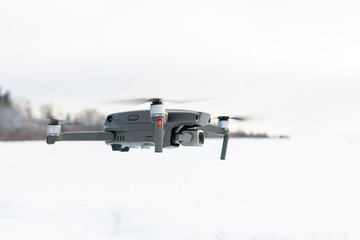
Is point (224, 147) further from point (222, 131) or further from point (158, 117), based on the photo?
point (158, 117)

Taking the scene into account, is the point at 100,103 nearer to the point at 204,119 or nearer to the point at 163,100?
the point at 163,100

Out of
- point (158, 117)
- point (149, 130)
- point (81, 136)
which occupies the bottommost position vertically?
point (81, 136)

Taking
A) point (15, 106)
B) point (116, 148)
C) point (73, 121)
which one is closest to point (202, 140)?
point (116, 148)

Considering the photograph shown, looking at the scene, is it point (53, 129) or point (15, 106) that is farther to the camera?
point (15, 106)

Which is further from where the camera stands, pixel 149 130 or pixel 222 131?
pixel 222 131

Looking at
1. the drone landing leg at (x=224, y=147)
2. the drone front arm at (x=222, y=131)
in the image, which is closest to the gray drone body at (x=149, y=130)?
the drone front arm at (x=222, y=131)

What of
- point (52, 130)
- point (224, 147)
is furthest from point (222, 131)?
point (52, 130)

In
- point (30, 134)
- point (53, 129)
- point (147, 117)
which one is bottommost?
point (30, 134)
